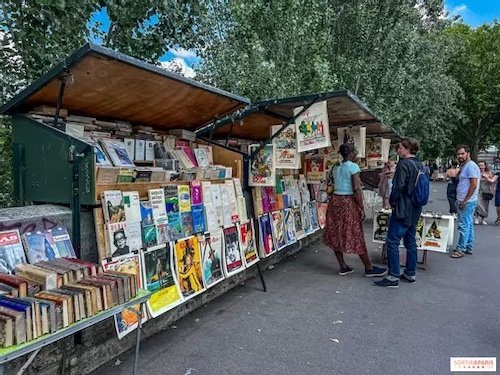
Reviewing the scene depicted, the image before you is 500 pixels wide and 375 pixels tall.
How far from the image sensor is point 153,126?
423cm

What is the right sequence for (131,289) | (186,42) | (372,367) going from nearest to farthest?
1. (131,289)
2. (372,367)
3. (186,42)

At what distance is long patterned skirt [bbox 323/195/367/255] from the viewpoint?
5004 mm

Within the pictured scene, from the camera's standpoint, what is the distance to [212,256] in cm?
383

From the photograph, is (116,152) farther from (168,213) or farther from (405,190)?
(405,190)

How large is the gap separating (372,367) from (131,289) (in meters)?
1.85

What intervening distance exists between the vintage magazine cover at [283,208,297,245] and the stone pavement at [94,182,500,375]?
478 millimetres

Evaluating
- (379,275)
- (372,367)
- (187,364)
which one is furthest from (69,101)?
(379,275)

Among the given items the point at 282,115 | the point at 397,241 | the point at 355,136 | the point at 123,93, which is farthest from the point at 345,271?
A: the point at 123,93

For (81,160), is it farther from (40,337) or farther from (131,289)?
(40,337)

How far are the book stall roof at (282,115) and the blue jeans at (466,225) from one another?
1859mm

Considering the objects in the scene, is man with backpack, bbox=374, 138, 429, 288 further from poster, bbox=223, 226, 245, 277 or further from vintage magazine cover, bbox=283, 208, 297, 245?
poster, bbox=223, 226, 245, 277

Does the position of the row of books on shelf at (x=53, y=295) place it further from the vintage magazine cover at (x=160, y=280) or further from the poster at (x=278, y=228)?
the poster at (x=278, y=228)

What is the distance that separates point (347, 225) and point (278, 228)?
880 millimetres

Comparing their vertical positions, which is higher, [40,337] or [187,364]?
[40,337]
